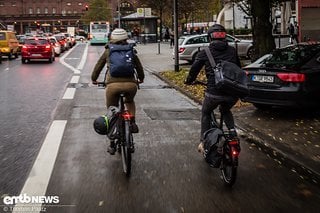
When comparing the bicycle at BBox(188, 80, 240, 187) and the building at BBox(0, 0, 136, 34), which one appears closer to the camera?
the bicycle at BBox(188, 80, 240, 187)

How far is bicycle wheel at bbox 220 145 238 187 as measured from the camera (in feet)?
18.5

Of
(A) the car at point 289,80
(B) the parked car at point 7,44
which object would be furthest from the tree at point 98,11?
(A) the car at point 289,80

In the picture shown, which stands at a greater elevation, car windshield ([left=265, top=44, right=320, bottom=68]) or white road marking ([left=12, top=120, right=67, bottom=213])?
car windshield ([left=265, top=44, right=320, bottom=68])

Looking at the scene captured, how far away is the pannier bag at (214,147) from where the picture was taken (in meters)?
5.94

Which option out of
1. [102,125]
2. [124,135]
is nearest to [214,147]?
[124,135]

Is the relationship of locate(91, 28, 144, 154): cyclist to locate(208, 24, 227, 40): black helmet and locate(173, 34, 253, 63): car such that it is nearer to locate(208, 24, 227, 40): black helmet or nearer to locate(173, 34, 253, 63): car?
locate(208, 24, 227, 40): black helmet

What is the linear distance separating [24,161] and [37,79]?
13620mm

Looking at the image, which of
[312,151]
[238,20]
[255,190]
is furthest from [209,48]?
[238,20]

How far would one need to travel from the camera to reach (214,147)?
5969mm

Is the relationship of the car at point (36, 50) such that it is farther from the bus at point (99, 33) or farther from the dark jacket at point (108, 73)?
the bus at point (99, 33)

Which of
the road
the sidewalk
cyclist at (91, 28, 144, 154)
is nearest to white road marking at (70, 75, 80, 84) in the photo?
the road

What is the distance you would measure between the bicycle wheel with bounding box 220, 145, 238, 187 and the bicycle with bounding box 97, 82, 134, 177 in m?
1.13

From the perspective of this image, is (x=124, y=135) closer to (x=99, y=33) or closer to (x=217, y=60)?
(x=217, y=60)

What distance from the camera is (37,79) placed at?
20.1 m
